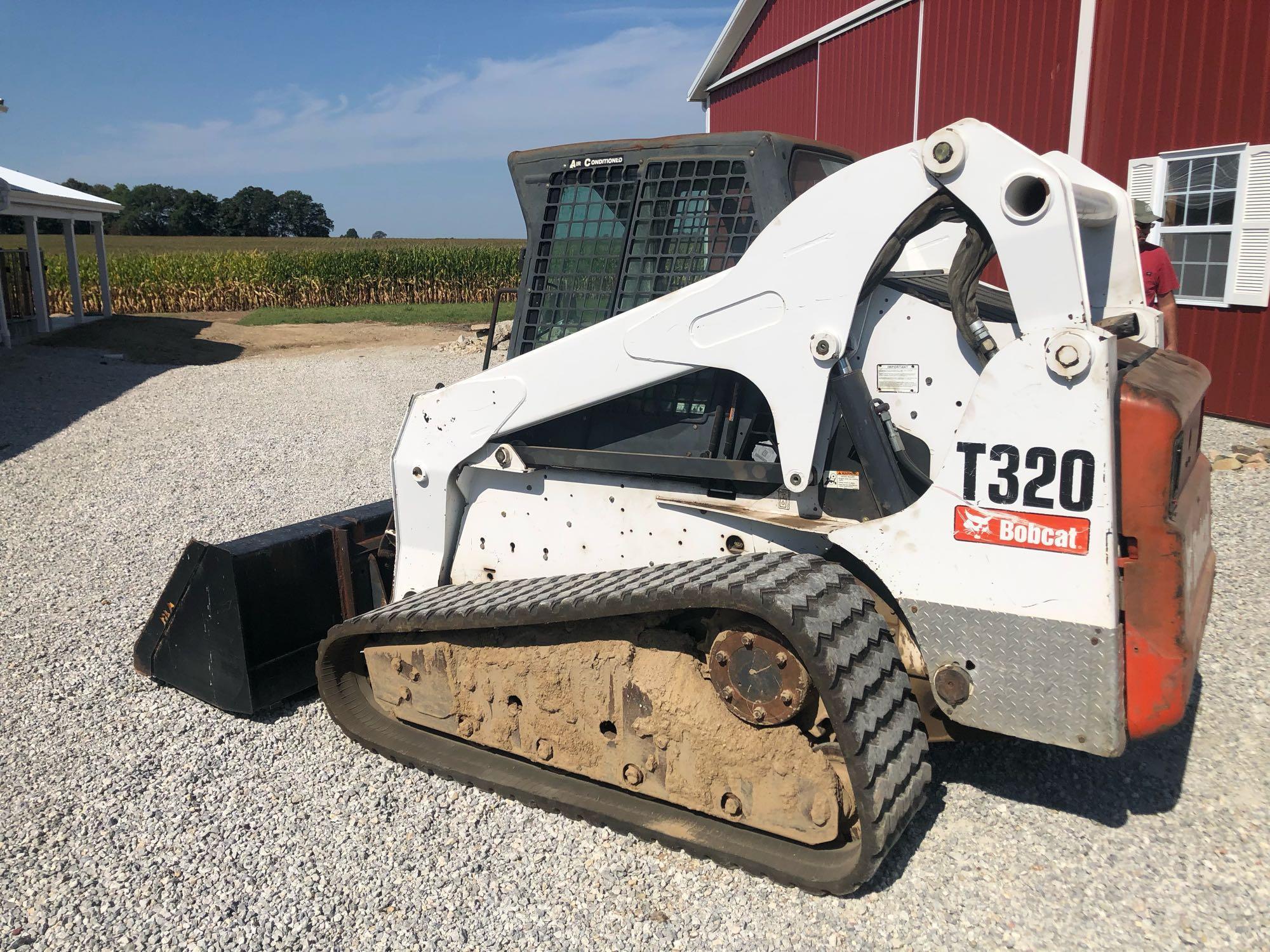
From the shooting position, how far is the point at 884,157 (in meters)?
3.03

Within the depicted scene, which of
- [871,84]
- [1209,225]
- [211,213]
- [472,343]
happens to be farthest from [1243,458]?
[211,213]

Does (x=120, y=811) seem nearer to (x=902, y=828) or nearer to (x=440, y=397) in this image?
(x=440, y=397)

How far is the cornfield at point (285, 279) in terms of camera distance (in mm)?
28969

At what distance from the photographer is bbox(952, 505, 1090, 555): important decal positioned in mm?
2744

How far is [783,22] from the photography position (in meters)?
16.8

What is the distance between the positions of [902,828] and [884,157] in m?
2.05

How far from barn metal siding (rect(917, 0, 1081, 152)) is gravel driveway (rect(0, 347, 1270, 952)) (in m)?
7.31

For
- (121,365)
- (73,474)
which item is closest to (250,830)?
(73,474)

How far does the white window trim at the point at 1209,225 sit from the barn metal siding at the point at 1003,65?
126cm

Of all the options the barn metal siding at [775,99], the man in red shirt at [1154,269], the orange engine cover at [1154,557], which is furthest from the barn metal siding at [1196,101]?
the orange engine cover at [1154,557]

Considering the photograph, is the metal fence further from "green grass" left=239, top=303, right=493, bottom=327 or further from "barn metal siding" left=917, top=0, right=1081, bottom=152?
"barn metal siding" left=917, top=0, right=1081, bottom=152

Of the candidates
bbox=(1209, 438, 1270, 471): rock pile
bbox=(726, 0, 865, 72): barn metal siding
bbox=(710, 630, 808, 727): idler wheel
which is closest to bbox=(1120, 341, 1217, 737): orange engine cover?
bbox=(710, 630, 808, 727): idler wheel

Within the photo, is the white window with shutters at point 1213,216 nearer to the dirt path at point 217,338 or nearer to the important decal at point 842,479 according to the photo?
the important decal at point 842,479

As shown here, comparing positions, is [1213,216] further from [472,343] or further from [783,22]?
[472,343]
